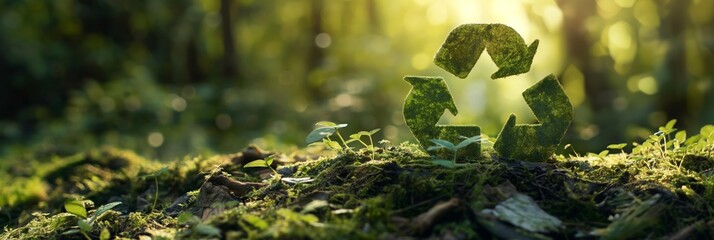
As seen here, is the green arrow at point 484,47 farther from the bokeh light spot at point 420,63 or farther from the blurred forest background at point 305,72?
the bokeh light spot at point 420,63

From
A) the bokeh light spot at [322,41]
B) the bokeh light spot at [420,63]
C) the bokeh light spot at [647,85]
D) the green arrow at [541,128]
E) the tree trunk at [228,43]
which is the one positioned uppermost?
the bokeh light spot at [322,41]

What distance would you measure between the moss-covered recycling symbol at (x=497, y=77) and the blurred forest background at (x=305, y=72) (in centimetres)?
420

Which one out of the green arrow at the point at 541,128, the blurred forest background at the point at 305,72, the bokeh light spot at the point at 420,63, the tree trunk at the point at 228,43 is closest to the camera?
the green arrow at the point at 541,128

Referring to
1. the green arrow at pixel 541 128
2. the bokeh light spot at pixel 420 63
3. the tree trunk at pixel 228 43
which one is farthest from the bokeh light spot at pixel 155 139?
the green arrow at pixel 541 128

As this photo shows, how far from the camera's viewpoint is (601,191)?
2578mm

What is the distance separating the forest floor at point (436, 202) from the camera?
7.16ft

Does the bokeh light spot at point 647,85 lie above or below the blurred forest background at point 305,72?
below

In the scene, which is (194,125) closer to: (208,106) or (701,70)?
(208,106)

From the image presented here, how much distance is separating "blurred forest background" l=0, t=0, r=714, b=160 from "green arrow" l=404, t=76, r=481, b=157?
4184mm

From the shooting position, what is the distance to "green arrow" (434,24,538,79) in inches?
109

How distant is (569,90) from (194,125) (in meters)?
6.80

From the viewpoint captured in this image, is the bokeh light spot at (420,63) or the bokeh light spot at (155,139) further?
the bokeh light spot at (420,63)

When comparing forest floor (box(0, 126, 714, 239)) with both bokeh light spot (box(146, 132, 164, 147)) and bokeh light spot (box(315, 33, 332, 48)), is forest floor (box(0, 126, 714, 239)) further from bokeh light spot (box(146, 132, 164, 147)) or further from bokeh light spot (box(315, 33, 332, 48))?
bokeh light spot (box(315, 33, 332, 48))

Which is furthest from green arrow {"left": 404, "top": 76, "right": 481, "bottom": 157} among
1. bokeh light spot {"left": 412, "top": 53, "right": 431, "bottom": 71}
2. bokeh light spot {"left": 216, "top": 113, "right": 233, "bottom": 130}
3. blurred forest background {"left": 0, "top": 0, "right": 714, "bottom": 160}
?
bokeh light spot {"left": 216, "top": 113, "right": 233, "bottom": 130}
